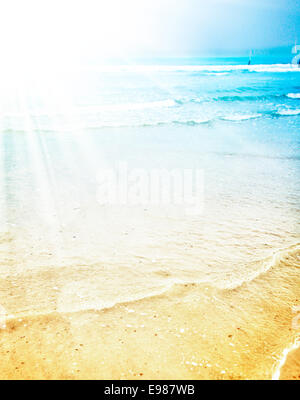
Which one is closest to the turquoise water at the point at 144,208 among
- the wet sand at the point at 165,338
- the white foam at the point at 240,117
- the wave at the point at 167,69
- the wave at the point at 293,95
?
the white foam at the point at 240,117

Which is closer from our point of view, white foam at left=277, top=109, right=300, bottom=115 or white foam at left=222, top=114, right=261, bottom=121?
white foam at left=222, top=114, right=261, bottom=121

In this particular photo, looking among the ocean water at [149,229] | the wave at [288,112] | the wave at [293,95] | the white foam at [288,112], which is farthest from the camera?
the wave at [293,95]

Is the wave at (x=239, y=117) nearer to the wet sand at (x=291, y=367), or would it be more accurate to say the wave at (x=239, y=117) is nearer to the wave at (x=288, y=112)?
the wave at (x=288, y=112)

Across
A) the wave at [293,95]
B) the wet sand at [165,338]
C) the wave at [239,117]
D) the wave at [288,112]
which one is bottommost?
the wet sand at [165,338]

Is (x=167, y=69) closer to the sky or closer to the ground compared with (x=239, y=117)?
closer to the sky

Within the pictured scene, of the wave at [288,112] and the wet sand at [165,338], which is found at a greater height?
the wave at [288,112]

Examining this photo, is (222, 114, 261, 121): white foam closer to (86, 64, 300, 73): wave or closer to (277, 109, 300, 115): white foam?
(277, 109, 300, 115): white foam

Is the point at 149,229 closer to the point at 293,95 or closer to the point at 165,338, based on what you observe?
the point at 165,338

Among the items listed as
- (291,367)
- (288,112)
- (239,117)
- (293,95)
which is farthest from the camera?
(293,95)

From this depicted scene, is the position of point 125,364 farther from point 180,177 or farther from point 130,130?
point 130,130

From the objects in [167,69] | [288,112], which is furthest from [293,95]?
[167,69]

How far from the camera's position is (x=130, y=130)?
31.0 feet

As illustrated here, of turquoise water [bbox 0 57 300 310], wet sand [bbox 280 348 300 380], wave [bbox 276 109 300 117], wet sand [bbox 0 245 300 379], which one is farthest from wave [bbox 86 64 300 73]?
wet sand [bbox 280 348 300 380]

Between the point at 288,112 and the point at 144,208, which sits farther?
the point at 288,112
